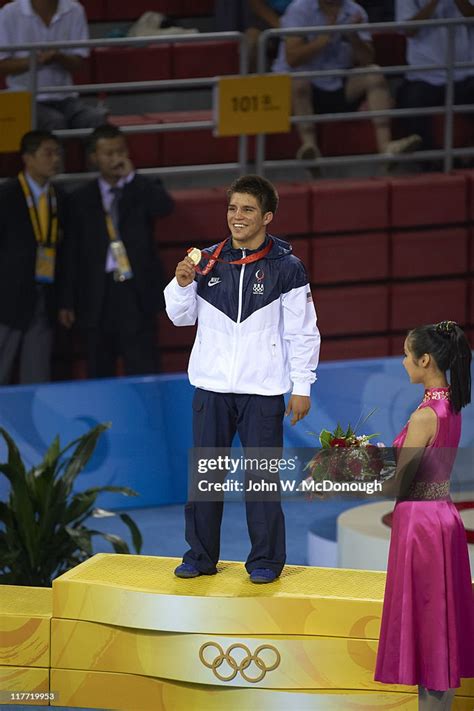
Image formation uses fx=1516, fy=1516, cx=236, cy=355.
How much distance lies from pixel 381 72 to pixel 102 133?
2105 millimetres

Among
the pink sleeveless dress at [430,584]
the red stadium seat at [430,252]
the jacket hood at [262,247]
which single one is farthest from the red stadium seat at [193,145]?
the pink sleeveless dress at [430,584]

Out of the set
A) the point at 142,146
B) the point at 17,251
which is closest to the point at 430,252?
the point at 142,146

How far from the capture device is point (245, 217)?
5316 mm

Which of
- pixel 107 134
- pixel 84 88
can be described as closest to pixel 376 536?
pixel 107 134

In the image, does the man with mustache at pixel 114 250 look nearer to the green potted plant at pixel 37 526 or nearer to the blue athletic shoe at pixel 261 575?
the green potted plant at pixel 37 526

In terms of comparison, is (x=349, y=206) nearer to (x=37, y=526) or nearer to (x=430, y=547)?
(x=37, y=526)

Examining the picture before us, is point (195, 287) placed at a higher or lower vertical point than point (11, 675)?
higher

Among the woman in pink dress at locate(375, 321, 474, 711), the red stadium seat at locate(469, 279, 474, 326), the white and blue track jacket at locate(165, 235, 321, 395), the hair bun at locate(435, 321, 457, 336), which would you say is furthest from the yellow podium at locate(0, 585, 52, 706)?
the red stadium seat at locate(469, 279, 474, 326)

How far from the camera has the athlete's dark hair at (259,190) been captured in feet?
17.5

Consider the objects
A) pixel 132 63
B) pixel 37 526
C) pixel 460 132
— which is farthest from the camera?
pixel 460 132

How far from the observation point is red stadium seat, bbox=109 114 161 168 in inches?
382

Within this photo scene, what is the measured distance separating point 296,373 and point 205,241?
407cm

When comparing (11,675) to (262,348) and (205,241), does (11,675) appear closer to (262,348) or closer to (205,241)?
(262,348)

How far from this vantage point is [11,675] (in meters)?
5.73
